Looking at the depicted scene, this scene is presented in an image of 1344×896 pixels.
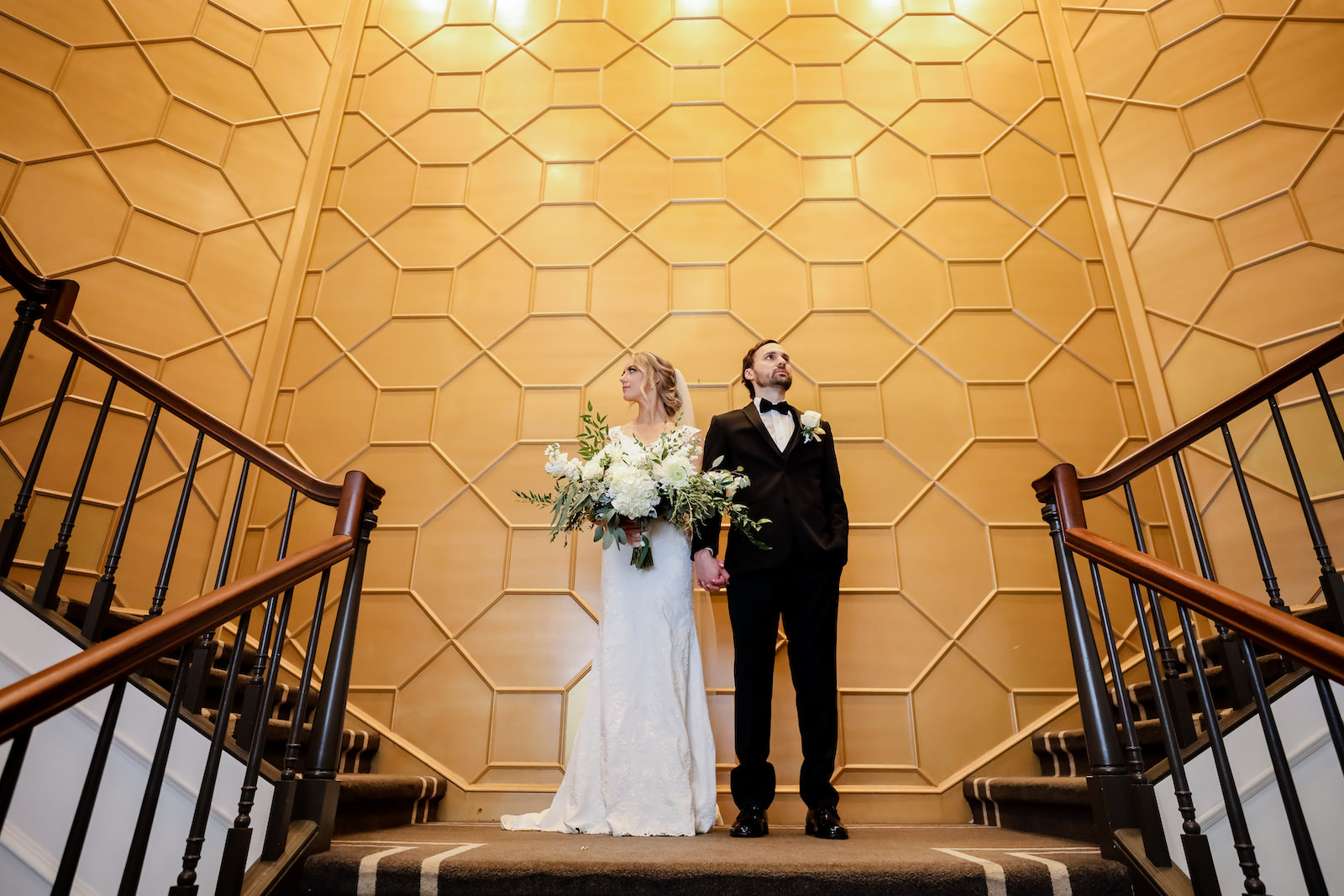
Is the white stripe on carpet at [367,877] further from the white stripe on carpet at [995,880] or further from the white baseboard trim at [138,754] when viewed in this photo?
the white stripe on carpet at [995,880]

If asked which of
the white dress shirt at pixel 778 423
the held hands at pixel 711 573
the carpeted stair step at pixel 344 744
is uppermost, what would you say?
the white dress shirt at pixel 778 423

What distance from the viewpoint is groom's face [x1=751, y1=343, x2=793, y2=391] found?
2.83 metres

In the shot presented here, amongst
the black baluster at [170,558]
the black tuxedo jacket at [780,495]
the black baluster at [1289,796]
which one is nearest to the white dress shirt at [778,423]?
the black tuxedo jacket at [780,495]

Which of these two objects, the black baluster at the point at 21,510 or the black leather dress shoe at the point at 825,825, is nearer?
the black baluster at the point at 21,510

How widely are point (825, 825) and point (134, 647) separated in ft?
6.02

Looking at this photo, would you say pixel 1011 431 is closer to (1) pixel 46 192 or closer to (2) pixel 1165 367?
(2) pixel 1165 367

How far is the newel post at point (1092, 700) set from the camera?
1.80 m

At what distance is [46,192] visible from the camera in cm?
341

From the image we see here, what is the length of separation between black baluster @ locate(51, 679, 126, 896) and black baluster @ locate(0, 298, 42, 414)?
4.19 ft

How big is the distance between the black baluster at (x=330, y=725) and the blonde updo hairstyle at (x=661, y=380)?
1370 mm

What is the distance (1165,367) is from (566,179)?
3298 mm

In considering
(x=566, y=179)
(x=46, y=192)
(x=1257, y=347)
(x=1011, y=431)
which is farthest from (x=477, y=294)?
(x=1257, y=347)

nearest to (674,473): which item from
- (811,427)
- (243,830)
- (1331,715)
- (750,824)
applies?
(811,427)

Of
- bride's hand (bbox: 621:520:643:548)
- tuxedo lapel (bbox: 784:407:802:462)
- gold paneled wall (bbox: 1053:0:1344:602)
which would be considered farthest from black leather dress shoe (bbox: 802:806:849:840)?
gold paneled wall (bbox: 1053:0:1344:602)
